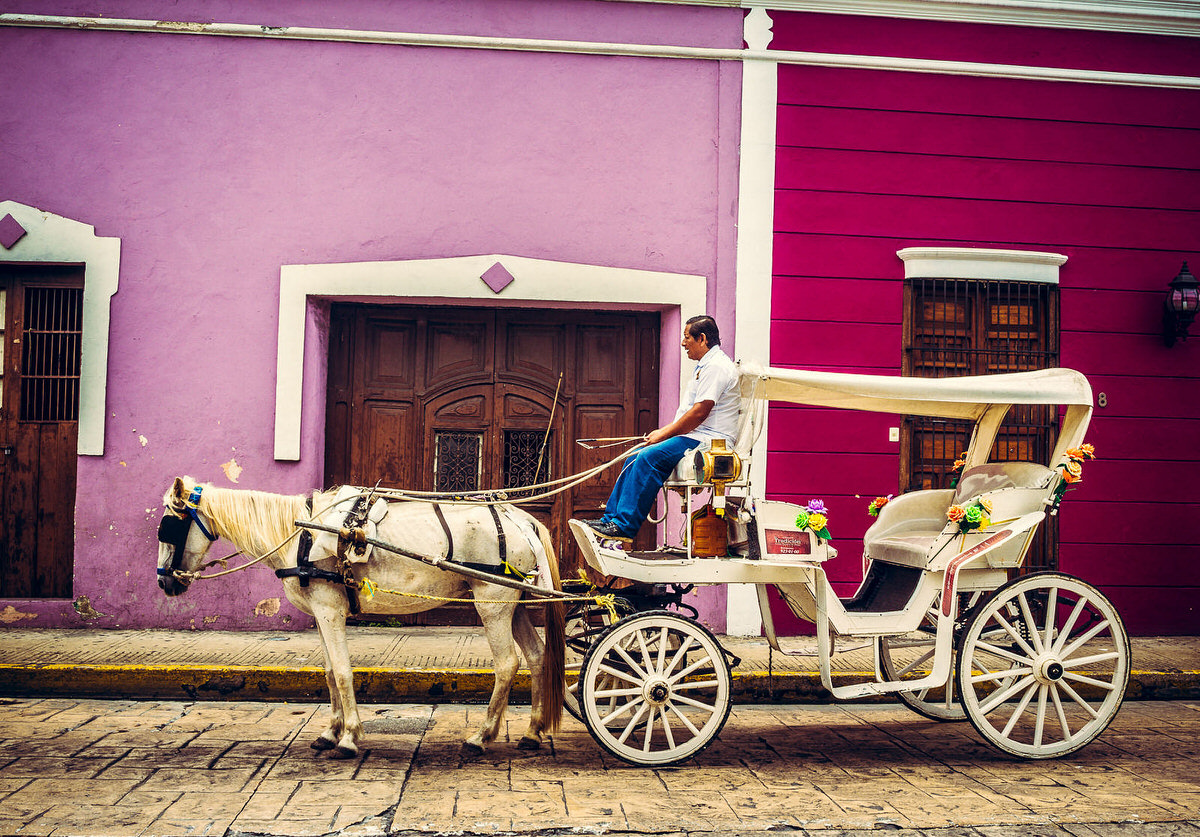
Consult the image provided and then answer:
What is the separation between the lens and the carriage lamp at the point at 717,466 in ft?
15.5

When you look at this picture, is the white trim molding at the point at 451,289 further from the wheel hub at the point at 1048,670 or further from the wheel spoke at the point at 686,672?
the wheel hub at the point at 1048,670

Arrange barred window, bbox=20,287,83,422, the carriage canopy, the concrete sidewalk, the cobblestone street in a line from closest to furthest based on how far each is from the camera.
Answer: the cobblestone street → the carriage canopy → the concrete sidewalk → barred window, bbox=20,287,83,422

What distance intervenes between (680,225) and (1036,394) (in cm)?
350

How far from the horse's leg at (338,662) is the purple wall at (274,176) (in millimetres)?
2908

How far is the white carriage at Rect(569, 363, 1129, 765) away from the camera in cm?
466

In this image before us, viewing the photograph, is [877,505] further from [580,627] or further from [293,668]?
[293,668]

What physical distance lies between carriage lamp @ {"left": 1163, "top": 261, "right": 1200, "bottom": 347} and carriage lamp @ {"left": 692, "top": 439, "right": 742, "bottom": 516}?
5149mm

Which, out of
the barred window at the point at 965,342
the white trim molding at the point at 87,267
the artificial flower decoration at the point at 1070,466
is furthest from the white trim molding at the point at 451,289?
the artificial flower decoration at the point at 1070,466

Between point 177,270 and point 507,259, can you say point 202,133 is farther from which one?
point 507,259

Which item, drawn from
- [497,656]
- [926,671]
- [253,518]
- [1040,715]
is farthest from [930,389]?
[253,518]

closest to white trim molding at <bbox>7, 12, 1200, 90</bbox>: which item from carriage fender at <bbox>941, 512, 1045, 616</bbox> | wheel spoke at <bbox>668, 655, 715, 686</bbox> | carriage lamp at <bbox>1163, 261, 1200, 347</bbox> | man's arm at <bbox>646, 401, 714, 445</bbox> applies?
carriage lamp at <bbox>1163, 261, 1200, 347</bbox>

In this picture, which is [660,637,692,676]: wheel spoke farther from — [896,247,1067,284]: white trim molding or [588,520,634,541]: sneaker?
[896,247,1067,284]: white trim molding

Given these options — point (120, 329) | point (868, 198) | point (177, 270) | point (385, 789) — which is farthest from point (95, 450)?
point (868, 198)

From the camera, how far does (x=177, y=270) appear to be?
7520mm
